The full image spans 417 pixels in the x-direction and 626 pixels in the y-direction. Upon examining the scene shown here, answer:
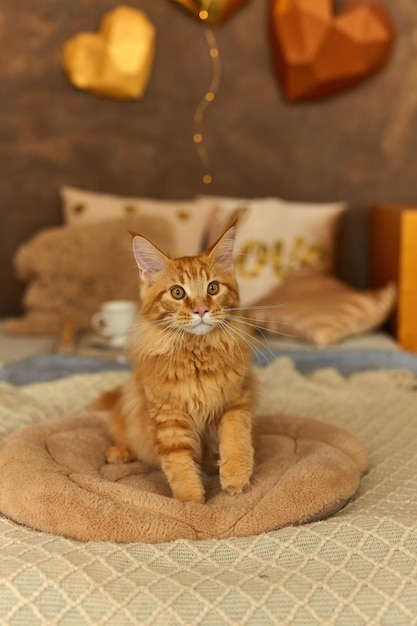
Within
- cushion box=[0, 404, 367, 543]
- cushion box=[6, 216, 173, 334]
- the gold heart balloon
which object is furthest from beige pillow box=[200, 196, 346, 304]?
cushion box=[0, 404, 367, 543]

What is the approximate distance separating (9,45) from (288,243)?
1.48 metres

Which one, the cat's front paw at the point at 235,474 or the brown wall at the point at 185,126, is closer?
the cat's front paw at the point at 235,474

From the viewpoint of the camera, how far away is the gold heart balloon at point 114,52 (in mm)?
3121

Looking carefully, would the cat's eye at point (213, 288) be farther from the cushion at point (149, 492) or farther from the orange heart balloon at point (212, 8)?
the orange heart balloon at point (212, 8)

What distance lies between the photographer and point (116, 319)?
2451 mm

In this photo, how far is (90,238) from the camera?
9.34ft

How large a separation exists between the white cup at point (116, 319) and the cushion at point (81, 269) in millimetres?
311

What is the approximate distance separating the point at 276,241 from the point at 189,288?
5.43 feet

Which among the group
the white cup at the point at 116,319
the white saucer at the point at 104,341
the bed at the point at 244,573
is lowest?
the white saucer at the point at 104,341

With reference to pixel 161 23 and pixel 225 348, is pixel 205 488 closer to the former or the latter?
pixel 225 348

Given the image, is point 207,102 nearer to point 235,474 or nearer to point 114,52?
point 114,52

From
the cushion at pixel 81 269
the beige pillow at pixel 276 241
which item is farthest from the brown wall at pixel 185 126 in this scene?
the cushion at pixel 81 269

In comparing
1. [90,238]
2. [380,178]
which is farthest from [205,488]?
[380,178]

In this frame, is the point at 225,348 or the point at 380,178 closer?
the point at 225,348
